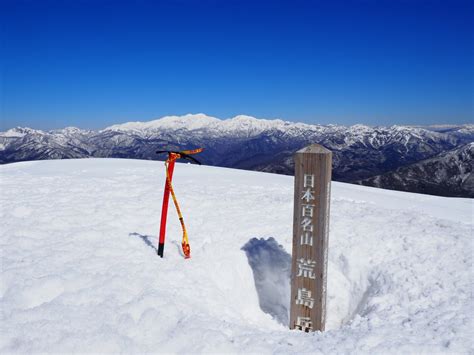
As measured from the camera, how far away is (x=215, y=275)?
829cm

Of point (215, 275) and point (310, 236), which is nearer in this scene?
point (310, 236)

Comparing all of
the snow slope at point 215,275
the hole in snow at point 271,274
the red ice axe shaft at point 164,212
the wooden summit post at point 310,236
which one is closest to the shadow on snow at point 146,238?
the snow slope at point 215,275

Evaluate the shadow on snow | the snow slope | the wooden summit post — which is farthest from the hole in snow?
the shadow on snow

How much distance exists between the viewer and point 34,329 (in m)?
5.39

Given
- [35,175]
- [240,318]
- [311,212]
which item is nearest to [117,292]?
[240,318]

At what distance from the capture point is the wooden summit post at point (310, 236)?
652cm

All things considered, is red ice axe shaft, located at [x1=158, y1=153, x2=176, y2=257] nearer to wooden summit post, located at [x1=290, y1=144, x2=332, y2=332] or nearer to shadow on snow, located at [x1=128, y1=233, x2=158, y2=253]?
shadow on snow, located at [x1=128, y1=233, x2=158, y2=253]

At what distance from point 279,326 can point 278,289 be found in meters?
1.43

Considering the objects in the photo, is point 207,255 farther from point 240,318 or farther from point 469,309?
point 469,309

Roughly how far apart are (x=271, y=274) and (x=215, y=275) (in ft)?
5.95

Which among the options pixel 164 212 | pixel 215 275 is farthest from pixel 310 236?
pixel 164 212

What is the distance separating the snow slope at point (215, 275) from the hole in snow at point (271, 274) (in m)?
0.03

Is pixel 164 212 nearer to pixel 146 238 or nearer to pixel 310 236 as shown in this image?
pixel 146 238

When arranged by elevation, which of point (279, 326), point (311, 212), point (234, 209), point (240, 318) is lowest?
point (279, 326)
